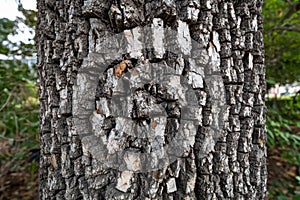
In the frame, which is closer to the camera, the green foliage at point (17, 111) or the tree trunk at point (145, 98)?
the tree trunk at point (145, 98)

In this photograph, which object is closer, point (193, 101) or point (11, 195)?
point (193, 101)

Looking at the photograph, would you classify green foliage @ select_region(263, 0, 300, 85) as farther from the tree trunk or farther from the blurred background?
the tree trunk

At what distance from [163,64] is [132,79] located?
3.8 inches

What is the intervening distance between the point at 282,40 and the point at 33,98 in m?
2.26

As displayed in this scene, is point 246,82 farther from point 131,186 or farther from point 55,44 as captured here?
point 55,44

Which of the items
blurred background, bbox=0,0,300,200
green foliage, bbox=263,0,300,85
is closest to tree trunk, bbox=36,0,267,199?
blurred background, bbox=0,0,300,200

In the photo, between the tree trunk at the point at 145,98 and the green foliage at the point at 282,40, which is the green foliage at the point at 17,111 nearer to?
the tree trunk at the point at 145,98

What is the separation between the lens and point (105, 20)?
0.81 m

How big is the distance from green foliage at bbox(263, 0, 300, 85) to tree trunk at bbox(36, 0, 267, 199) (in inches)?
66.6

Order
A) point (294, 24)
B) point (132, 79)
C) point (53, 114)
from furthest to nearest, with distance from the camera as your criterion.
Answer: point (294, 24)
point (53, 114)
point (132, 79)

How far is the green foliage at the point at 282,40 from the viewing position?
247cm

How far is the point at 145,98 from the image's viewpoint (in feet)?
2.60

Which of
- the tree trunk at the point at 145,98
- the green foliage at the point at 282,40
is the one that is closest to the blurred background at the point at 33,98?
the green foliage at the point at 282,40

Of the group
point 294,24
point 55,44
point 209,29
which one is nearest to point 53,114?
point 55,44
